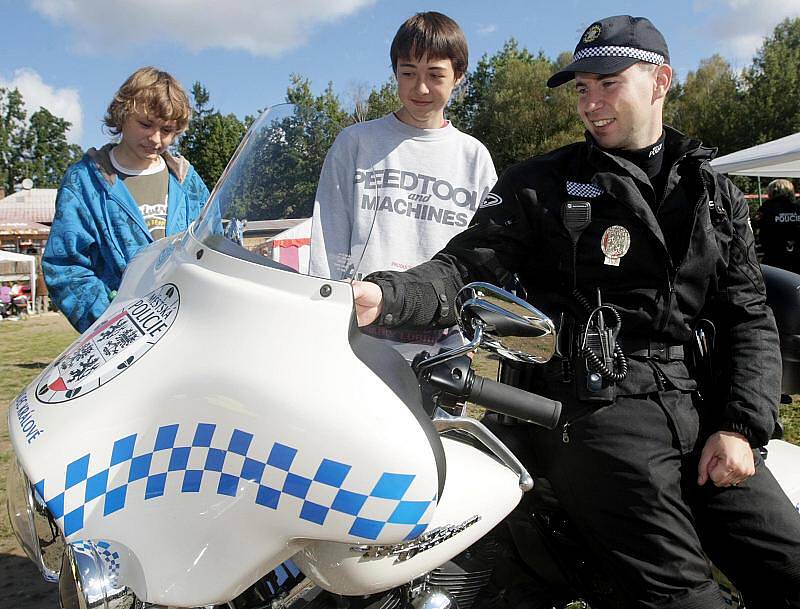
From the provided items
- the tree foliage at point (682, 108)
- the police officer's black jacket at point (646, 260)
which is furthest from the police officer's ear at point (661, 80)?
the tree foliage at point (682, 108)

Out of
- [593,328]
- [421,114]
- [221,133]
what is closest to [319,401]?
[593,328]

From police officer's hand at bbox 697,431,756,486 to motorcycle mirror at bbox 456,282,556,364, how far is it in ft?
2.35

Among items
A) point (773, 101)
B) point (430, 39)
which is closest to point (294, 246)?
point (430, 39)

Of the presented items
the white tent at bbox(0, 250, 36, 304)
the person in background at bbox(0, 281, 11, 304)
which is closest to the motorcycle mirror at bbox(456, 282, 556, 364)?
the person in background at bbox(0, 281, 11, 304)

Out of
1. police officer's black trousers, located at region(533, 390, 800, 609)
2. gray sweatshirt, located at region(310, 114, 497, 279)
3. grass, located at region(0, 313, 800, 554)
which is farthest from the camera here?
grass, located at region(0, 313, 800, 554)

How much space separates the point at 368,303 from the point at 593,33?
1.10 meters

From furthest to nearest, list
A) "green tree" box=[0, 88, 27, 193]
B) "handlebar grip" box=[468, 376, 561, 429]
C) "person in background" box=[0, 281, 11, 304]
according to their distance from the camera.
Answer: "green tree" box=[0, 88, 27, 193]
"person in background" box=[0, 281, 11, 304]
"handlebar grip" box=[468, 376, 561, 429]

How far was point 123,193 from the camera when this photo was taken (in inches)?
115

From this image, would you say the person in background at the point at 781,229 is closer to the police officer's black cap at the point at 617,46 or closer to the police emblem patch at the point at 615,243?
the police officer's black cap at the point at 617,46

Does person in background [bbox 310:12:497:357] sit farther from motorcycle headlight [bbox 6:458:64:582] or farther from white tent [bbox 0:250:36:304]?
white tent [bbox 0:250:36:304]

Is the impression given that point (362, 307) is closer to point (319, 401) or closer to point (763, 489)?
point (319, 401)

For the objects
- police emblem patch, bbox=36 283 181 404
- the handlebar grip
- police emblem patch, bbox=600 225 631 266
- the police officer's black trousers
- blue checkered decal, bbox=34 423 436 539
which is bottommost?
the police officer's black trousers

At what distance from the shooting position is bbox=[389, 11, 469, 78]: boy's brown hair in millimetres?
2496

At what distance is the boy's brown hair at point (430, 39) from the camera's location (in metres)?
2.50
